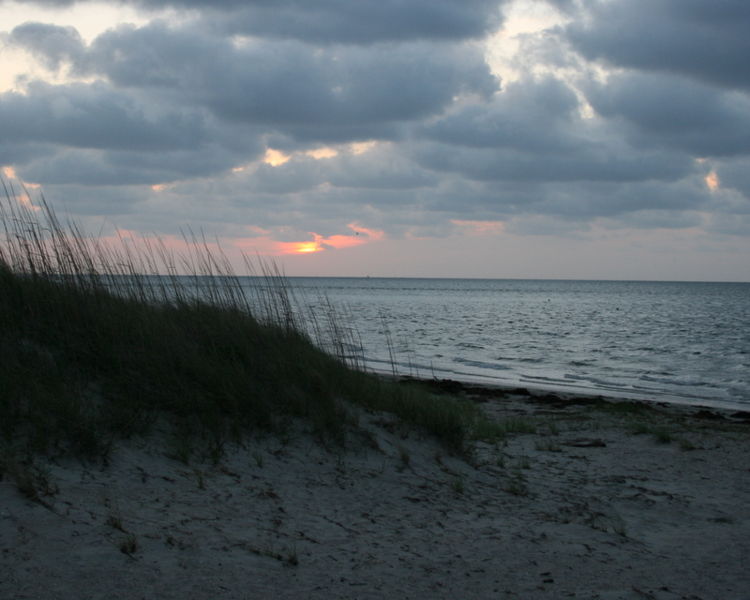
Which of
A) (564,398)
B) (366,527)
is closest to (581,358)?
(564,398)

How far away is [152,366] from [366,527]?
7.72ft

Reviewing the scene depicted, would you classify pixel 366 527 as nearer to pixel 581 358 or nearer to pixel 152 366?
pixel 152 366

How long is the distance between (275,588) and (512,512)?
2.29 meters

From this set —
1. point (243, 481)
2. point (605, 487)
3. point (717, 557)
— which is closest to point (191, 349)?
point (243, 481)

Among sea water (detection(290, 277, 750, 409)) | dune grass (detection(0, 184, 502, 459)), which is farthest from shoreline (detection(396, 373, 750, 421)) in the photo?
dune grass (detection(0, 184, 502, 459))

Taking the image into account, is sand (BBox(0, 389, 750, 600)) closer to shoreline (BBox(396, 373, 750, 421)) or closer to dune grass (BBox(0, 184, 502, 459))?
dune grass (BBox(0, 184, 502, 459))

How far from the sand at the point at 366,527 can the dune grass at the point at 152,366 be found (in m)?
0.24

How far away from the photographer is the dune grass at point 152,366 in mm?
4656

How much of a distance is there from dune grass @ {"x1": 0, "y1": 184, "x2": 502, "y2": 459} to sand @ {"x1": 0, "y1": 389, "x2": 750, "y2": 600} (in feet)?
0.77

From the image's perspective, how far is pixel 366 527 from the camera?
4.36 m

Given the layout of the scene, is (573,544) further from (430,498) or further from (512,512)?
(430,498)

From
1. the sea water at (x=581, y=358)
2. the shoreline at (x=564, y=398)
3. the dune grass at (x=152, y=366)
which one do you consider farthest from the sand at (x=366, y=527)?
the shoreline at (x=564, y=398)

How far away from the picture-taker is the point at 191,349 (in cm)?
565

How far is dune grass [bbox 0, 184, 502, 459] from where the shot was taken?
466 centimetres
